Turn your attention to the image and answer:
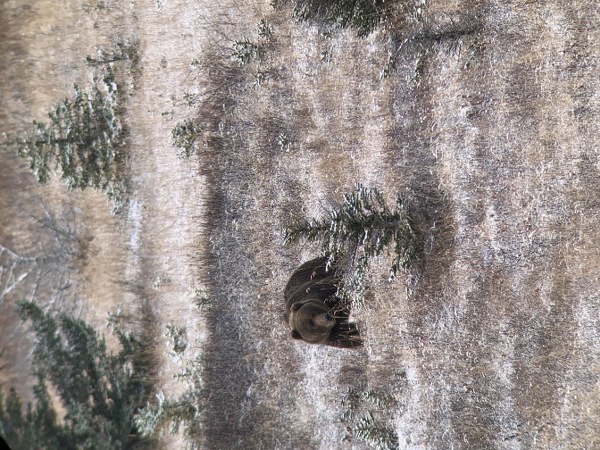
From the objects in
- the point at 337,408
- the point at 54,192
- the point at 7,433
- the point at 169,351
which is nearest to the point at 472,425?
the point at 337,408

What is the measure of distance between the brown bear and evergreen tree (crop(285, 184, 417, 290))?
78 cm

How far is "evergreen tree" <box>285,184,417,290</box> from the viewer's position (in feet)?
25.8

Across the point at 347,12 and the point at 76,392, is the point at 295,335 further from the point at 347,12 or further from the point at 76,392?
the point at 347,12

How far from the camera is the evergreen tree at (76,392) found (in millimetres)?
8480

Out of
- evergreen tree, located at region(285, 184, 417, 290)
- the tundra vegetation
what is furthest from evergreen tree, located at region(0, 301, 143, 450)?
evergreen tree, located at region(285, 184, 417, 290)

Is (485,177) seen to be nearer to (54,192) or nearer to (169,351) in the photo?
(169,351)

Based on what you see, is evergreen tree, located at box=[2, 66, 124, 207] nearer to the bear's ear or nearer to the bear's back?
the bear's back

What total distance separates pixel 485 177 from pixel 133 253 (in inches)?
254

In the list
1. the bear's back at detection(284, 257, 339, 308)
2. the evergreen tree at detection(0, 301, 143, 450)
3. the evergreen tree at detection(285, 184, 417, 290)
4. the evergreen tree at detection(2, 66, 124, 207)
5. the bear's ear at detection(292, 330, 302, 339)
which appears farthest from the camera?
the evergreen tree at detection(2, 66, 124, 207)

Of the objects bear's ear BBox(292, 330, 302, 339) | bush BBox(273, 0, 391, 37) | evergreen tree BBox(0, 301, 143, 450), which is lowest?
Answer: evergreen tree BBox(0, 301, 143, 450)

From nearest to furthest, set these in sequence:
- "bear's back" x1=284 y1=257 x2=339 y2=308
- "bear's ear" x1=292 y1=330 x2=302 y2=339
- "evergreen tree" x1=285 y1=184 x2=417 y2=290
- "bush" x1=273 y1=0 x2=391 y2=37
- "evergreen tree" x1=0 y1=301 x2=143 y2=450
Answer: "evergreen tree" x1=285 y1=184 x2=417 y2=290 → "bush" x1=273 y1=0 x2=391 y2=37 → "evergreen tree" x1=0 y1=301 x2=143 y2=450 → "bear's back" x1=284 y1=257 x2=339 y2=308 → "bear's ear" x1=292 y1=330 x2=302 y2=339

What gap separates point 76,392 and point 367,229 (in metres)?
5.52

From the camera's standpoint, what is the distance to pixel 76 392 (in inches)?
369

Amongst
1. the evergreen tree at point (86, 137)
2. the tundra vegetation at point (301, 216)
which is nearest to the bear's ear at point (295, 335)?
the tundra vegetation at point (301, 216)
